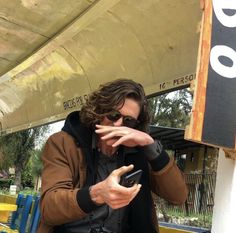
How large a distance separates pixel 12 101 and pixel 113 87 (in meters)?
6.60

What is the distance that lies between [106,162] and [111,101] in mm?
285

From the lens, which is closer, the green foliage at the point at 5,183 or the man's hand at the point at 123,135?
the man's hand at the point at 123,135

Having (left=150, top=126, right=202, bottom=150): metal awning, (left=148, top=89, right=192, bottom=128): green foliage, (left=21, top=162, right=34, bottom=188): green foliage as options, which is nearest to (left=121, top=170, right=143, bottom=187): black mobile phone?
(left=148, top=89, right=192, bottom=128): green foliage

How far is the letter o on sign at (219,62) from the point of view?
6.20ft

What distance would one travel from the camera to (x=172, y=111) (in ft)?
22.0

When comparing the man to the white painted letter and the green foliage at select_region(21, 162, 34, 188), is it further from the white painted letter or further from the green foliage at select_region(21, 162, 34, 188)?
the green foliage at select_region(21, 162, 34, 188)

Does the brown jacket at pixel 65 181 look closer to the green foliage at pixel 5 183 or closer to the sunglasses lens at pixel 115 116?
the sunglasses lens at pixel 115 116

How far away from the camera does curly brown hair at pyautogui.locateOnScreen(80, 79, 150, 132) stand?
208 cm

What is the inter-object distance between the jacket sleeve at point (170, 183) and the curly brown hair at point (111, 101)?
26 cm

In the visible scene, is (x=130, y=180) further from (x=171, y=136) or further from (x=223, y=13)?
(x=171, y=136)

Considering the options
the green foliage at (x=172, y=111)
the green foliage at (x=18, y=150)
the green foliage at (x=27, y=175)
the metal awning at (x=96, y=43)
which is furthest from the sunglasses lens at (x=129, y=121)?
the green foliage at (x=27, y=175)

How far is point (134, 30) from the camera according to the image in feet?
14.6

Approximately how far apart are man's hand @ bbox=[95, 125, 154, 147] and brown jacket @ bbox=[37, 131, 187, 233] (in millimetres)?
178

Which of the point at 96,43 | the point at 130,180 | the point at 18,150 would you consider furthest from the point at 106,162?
the point at 18,150
